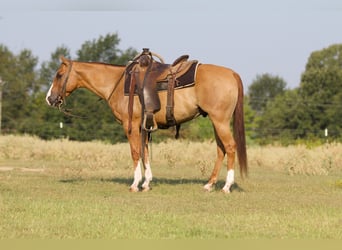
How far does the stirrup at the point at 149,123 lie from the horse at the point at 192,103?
5.3 inches

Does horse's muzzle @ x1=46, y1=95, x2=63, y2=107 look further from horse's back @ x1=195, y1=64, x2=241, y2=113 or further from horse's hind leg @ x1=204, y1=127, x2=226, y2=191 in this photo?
horse's hind leg @ x1=204, y1=127, x2=226, y2=191

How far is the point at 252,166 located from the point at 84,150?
774 cm

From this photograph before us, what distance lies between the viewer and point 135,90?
42.8 ft

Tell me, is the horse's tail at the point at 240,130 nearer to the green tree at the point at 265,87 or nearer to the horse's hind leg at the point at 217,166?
the horse's hind leg at the point at 217,166

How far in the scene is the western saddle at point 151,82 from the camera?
1279 centimetres

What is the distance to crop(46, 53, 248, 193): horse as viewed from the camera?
498 inches

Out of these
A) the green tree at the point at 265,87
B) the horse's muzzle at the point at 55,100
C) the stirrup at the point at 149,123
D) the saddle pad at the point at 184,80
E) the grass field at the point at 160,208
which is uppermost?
the green tree at the point at 265,87

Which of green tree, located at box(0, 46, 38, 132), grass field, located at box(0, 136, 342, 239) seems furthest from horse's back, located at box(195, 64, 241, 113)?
green tree, located at box(0, 46, 38, 132)

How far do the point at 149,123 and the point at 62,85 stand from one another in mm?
2271

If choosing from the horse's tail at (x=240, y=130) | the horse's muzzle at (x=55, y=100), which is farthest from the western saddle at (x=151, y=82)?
the horse's muzzle at (x=55, y=100)

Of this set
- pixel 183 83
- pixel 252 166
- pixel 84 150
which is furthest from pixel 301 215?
pixel 84 150

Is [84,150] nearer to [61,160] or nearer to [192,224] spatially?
[61,160]

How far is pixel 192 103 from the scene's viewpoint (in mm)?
12828

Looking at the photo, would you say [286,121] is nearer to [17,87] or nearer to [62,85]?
[17,87]
